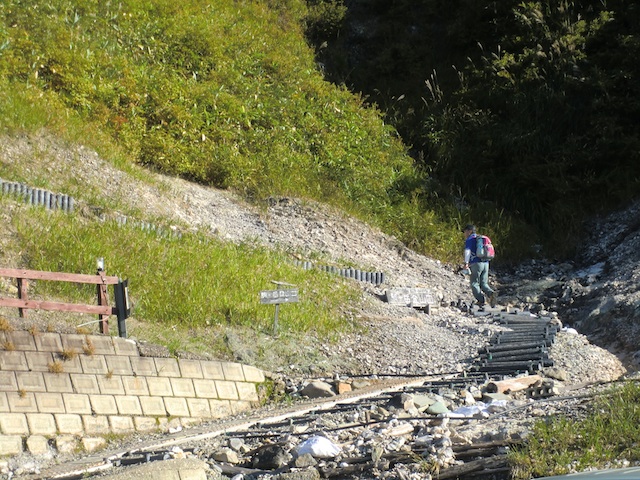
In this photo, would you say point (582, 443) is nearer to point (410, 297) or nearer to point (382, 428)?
point (382, 428)

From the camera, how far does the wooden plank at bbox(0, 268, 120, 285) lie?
34.7 feet

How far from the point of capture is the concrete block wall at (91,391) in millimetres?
10047

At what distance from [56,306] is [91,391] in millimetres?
1093

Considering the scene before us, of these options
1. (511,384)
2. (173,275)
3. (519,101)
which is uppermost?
(519,101)

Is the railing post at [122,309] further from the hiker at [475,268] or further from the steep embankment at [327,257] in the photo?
the hiker at [475,268]

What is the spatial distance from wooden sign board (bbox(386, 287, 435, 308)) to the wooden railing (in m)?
5.96

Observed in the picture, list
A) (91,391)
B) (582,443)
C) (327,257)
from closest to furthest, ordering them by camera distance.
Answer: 1. (582,443)
2. (91,391)
3. (327,257)

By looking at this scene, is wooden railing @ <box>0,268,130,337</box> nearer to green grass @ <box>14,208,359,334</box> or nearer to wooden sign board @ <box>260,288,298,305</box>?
green grass @ <box>14,208,359,334</box>

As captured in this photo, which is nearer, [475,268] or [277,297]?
[277,297]

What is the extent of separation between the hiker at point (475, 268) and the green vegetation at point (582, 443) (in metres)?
8.54

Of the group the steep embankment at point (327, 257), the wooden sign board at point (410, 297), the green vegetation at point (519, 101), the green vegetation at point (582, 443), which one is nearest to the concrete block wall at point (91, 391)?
Result: the steep embankment at point (327, 257)

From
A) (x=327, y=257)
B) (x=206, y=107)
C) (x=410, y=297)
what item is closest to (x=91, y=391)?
(x=410, y=297)

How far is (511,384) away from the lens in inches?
438

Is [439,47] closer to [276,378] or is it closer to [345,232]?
[345,232]
